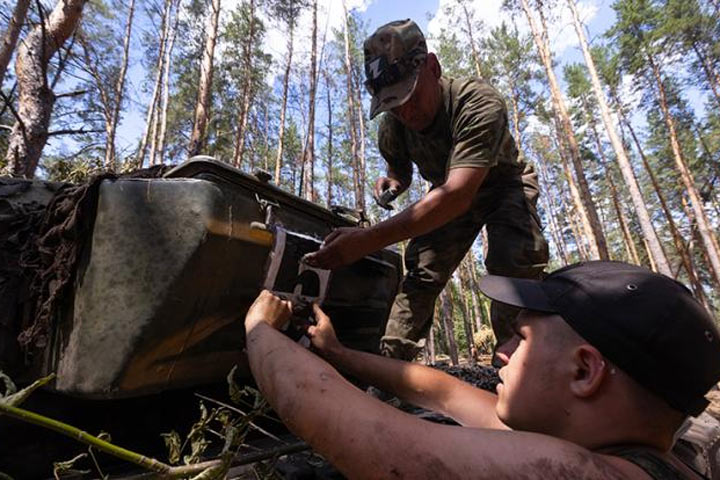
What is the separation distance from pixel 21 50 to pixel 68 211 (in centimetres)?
435

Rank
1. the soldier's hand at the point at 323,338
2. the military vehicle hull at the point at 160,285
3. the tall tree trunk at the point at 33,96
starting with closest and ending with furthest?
the military vehicle hull at the point at 160,285 < the soldier's hand at the point at 323,338 < the tall tree trunk at the point at 33,96

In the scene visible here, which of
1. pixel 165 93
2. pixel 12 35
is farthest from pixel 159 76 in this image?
pixel 12 35

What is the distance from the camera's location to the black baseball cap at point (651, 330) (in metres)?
0.77

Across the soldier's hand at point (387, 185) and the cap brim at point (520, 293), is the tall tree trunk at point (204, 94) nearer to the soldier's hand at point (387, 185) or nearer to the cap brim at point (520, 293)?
the soldier's hand at point (387, 185)

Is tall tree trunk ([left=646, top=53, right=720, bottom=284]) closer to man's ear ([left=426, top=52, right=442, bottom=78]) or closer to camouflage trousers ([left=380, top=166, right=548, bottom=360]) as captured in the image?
camouflage trousers ([left=380, top=166, right=548, bottom=360])

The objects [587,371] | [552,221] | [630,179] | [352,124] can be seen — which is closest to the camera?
[587,371]

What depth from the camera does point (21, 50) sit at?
4273 mm

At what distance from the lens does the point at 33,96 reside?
4047 millimetres

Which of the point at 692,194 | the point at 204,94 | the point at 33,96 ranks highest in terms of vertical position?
the point at 204,94

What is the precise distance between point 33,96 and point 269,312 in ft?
14.8

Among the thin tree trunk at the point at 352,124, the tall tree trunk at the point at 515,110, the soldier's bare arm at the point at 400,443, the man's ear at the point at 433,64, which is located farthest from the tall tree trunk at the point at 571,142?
the soldier's bare arm at the point at 400,443

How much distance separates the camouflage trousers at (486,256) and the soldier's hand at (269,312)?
155 cm

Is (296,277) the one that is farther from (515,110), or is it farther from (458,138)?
(515,110)

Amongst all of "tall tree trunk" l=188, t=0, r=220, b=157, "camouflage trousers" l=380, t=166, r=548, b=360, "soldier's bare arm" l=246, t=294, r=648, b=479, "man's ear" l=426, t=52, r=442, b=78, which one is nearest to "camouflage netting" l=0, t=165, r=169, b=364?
"soldier's bare arm" l=246, t=294, r=648, b=479
